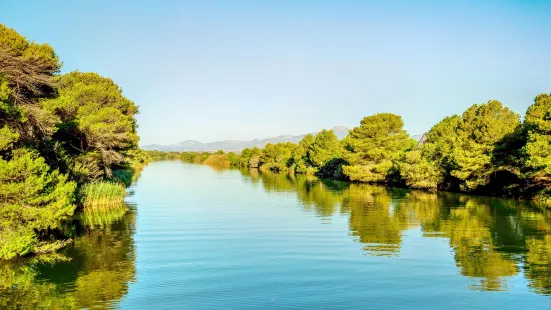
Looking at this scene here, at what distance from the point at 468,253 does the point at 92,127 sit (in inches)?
835

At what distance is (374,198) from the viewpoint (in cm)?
3847

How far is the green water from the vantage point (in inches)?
444

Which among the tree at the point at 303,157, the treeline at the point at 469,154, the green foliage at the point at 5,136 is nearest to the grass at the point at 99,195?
the green foliage at the point at 5,136

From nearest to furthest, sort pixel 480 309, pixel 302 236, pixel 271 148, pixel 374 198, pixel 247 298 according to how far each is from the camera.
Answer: pixel 480 309
pixel 247 298
pixel 302 236
pixel 374 198
pixel 271 148

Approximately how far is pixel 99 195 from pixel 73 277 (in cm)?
1745

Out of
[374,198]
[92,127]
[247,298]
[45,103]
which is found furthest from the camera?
[374,198]

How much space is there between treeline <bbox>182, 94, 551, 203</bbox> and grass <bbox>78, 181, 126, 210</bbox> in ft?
88.9

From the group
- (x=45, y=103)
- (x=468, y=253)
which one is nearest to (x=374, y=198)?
(x=468, y=253)

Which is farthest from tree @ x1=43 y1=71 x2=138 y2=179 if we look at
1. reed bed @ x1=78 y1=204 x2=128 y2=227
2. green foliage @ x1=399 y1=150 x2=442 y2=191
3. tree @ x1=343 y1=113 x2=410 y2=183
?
tree @ x1=343 y1=113 x2=410 y2=183

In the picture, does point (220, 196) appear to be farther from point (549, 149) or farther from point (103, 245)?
point (549, 149)

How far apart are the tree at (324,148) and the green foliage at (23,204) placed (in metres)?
69.7

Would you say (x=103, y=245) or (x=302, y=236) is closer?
(x=103, y=245)

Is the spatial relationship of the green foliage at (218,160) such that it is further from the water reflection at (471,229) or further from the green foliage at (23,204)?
the green foliage at (23,204)

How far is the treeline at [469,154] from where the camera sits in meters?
33.3
